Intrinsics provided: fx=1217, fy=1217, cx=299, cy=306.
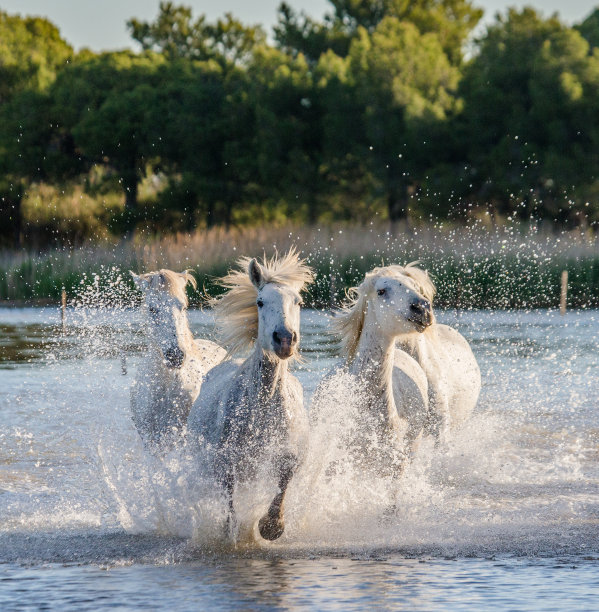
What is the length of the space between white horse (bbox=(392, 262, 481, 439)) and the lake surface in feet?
1.11

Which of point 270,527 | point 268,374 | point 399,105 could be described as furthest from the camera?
point 399,105

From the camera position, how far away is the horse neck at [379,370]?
814 cm

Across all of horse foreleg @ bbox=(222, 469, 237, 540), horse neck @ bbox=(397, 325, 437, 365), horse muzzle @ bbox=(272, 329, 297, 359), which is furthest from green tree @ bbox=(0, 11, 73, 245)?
horse muzzle @ bbox=(272, 329, 297, 359)

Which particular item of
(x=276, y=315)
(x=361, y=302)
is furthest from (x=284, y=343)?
(x=361, y=302)

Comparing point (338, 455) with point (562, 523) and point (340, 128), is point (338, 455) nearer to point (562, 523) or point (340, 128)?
point (562, 523)

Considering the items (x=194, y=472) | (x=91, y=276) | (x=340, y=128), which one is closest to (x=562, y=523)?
(x=194, y=472)

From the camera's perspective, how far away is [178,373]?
8.80 m

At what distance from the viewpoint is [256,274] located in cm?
722

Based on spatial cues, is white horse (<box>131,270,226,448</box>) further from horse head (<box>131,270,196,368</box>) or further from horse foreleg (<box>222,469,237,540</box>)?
horse foreleg (<box>222,469,237,540</box>)

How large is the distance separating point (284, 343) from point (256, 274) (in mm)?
720

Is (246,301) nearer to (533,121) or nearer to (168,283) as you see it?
(168,283)

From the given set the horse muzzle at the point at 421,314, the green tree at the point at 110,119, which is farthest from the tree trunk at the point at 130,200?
the horse muzzle at the point at 421,314

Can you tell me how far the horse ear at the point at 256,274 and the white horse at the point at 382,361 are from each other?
1.14m

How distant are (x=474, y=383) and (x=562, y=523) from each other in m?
2.46
